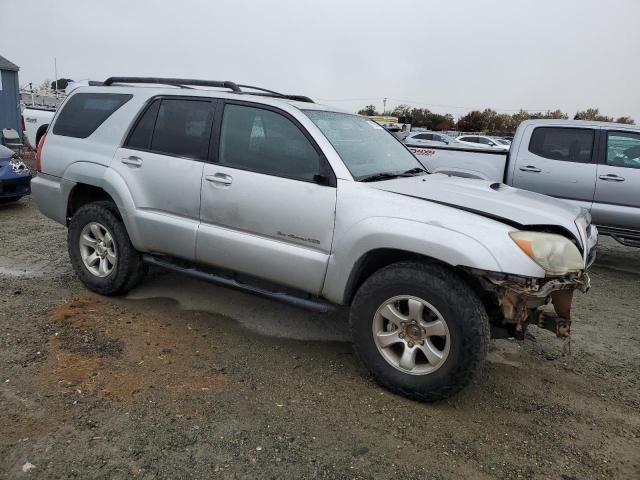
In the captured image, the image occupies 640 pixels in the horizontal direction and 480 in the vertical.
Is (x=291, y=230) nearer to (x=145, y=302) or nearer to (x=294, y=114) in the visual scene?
(x=294, y=114)

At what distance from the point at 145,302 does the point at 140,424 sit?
1930mm

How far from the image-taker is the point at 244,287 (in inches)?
151

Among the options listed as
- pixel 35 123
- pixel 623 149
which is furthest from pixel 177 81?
pixel 35 123

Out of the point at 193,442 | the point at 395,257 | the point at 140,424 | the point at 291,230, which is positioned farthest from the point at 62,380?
the point at 395,257

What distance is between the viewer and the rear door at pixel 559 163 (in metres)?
6.77

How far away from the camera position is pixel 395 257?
3.38 meters

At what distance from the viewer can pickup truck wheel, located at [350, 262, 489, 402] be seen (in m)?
2.97

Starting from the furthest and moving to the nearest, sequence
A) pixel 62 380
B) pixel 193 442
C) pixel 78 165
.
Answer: pixel 78 165
pixel 62 380
pixel 193 442

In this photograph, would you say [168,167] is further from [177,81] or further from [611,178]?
[611,178]

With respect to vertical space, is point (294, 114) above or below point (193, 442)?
above

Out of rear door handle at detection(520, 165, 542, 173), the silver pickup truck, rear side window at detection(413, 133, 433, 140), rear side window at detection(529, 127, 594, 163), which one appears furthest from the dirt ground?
rear side window at detection(413, 133, 433, 140)

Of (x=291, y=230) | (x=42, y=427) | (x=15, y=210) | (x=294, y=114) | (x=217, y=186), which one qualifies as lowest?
(x=42, y=427)

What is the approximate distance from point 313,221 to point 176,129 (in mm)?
1560

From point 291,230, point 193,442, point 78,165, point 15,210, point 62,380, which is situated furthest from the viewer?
point 15,210
